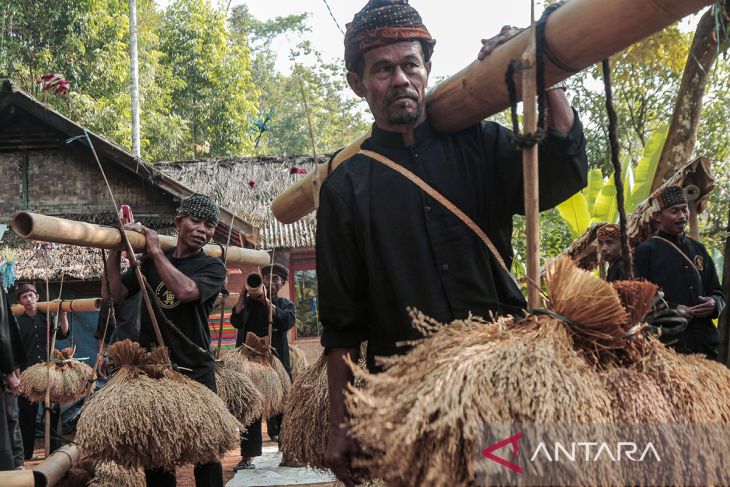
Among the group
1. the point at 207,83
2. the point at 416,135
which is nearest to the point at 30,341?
the point at 416,135

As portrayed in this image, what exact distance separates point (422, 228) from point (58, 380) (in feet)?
28.0

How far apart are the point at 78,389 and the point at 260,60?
37803mm

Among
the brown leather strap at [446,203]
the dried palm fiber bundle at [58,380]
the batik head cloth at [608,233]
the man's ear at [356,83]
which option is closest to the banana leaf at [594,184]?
the batik head cloth at [608,233]

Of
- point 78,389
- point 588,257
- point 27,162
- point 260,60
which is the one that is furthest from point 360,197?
point 260,60

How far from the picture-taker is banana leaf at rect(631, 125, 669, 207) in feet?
31.1

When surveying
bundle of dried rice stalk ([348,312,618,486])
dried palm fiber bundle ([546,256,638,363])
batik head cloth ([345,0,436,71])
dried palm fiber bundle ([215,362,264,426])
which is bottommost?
dried palm fiber bundle ([215,362,264,426])

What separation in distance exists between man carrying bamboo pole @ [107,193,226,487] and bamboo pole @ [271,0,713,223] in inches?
116

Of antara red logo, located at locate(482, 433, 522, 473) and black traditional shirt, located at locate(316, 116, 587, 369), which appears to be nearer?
antara red logo, located at locate(482, 433, 522, 473)

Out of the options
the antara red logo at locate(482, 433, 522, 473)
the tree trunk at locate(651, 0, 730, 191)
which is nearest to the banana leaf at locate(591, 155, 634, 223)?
the tree trunk at locate(651, 0, 730, 191)

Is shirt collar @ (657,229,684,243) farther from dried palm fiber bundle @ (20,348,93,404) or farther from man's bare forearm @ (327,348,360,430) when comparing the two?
dried palm fiber bundle @ (20,348,93,404)

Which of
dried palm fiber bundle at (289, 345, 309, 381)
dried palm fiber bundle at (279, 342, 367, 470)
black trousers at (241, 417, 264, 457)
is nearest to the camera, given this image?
dried palm fiber bundle at (279, 342, 367, 470)

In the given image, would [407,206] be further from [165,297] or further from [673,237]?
[673,237]

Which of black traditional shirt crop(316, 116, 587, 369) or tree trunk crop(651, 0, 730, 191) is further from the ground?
tree trunk crop(651, 0, 730, 191)

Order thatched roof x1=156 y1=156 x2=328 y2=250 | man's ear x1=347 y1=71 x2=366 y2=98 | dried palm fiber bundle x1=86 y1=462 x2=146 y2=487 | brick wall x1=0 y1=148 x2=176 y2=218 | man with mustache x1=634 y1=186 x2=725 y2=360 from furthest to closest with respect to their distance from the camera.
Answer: thatched roof x1=156 y1=156 x2=328 y2=250 → brick wall x1=0 y1=148 x2=176 y2=218 → man with mustache x1=634 y1=186 x2=725 y2=360 → dried palm fiber bundle x1=86 y1=462 x2=146 y2=487 → man's ear x1=347 y1=71 x2=366 y2=98
